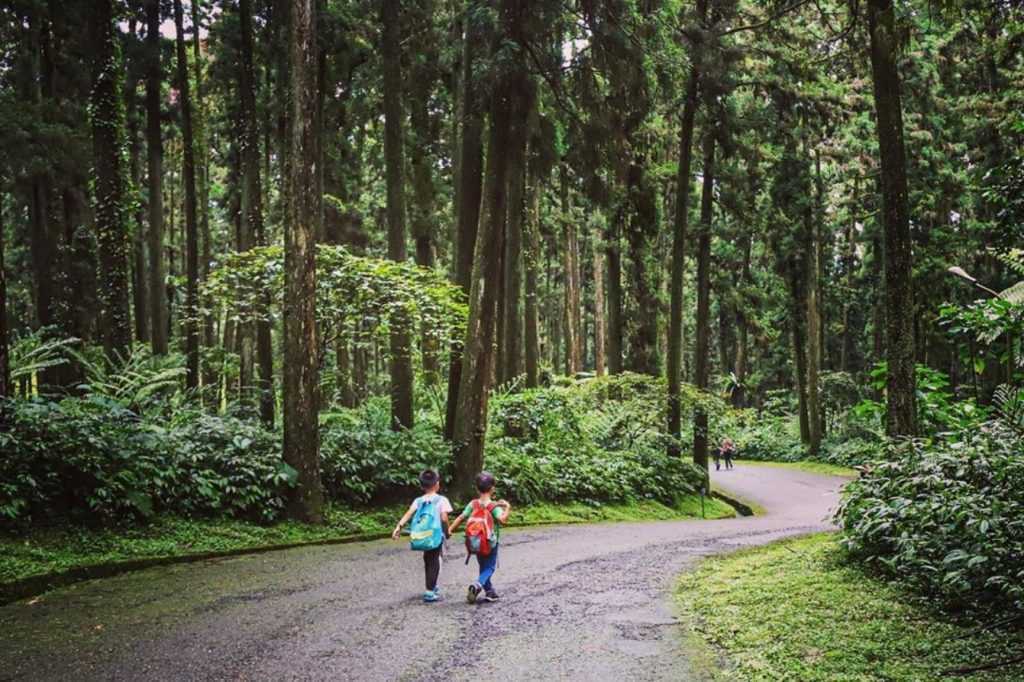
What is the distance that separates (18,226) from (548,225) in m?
19.8

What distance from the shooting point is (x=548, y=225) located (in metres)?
29.8

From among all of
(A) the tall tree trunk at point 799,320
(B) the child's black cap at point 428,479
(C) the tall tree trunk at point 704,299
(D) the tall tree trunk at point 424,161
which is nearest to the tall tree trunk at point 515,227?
(D) the tall tree trunk at point 424,161

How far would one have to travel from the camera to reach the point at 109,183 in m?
12.4

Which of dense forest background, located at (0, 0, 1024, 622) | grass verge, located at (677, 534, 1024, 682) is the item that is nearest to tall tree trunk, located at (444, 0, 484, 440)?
dense forest background, located at (0, 0, 1024, 622)

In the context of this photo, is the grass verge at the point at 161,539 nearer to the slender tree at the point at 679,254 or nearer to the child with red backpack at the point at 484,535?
the child with red backpack at the point at 484,535

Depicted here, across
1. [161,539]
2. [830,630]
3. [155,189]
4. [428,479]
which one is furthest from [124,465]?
[155,189]

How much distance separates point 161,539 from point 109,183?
20.2 ft

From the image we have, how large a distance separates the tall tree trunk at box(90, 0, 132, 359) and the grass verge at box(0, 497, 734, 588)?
13.1ft

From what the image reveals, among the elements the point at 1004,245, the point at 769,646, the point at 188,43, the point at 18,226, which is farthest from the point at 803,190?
the point at 18,226

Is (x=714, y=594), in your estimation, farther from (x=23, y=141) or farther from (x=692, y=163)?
(x=692, y=163)

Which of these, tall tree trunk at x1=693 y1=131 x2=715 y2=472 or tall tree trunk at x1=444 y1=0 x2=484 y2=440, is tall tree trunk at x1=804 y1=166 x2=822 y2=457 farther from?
tall tree trunk at x1=444 y1=0 x2=484 y2=440

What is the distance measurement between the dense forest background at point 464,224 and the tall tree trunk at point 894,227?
0.04 m

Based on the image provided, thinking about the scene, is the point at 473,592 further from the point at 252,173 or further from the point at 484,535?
the point at 252,173

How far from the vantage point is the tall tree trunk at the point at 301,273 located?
1125cm
